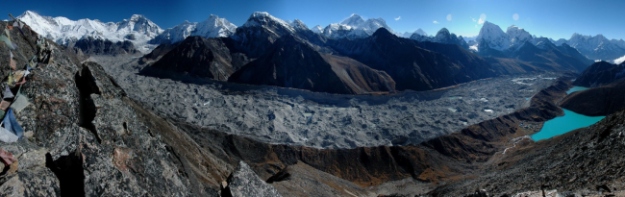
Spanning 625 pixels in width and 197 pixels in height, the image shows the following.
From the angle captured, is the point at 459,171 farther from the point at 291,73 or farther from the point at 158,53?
the point at 158,53

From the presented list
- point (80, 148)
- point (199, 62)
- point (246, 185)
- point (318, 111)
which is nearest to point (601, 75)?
point (318, 111)

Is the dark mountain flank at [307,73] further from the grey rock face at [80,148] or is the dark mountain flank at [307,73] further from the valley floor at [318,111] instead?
the grey rock face at [80,148]

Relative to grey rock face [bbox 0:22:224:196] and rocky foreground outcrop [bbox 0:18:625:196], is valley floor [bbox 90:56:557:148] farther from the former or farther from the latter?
grey rock face [bbox 0:22:224:196]

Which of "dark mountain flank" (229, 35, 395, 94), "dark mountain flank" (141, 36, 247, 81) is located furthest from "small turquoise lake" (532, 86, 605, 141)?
"dark mountain flank" (141, 36, 247, 81)

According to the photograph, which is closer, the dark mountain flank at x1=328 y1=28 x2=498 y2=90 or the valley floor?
the valley floor

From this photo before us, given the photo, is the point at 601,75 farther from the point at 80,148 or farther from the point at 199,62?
the point at 80,148

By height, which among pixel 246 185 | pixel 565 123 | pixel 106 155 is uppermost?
pixel 106 155
